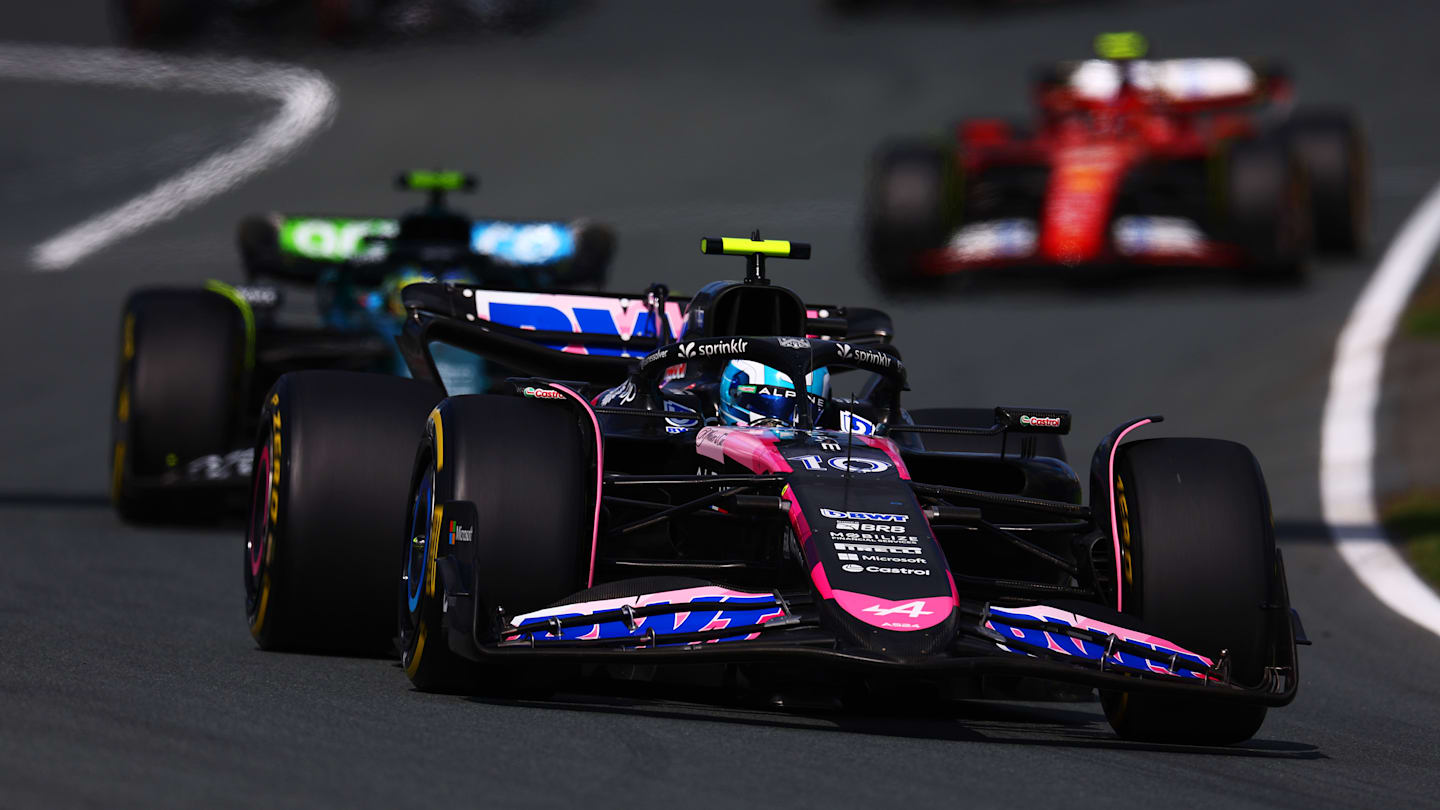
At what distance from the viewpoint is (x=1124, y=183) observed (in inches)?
797

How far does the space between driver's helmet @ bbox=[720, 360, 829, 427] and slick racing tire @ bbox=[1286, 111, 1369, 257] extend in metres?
14.5

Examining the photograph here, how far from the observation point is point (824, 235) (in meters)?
26.1

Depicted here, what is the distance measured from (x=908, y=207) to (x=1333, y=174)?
14.9 feet

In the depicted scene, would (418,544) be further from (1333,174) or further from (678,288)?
(1333,174)

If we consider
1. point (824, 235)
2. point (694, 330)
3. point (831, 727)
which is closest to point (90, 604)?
point (694, 330)

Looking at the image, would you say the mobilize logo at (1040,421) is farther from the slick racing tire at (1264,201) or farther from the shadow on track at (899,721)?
the slick racing tire at (1264,201)

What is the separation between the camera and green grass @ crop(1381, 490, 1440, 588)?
12602mm

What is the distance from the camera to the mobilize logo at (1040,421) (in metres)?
8.27

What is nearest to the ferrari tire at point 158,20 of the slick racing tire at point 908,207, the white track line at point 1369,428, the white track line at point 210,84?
the white track line at point 210,84

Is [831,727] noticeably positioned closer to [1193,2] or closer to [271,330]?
[271,330]

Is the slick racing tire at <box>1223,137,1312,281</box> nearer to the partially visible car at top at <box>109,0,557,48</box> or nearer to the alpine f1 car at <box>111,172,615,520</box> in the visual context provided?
the alpine f1 car at <box>111,172,615,520</box>

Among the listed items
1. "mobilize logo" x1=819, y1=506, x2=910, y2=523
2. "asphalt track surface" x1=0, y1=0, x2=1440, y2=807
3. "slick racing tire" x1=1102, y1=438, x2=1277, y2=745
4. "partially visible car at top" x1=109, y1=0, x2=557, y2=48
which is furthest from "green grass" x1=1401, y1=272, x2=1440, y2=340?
"partially visible car at top" x1=109, y1=0, x2=557, y2=48

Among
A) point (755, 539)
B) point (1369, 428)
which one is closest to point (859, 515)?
point (755, 539)

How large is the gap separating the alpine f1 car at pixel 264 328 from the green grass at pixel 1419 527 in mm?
5141
